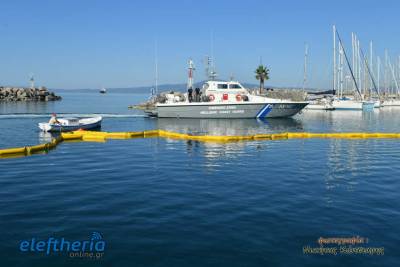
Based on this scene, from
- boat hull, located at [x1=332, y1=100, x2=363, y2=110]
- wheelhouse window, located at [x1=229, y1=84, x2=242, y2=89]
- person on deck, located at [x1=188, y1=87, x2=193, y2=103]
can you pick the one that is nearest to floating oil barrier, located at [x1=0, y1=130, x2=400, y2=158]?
wheelhouse window, located at [x1=229, y1=84, x2=242, y2=89]

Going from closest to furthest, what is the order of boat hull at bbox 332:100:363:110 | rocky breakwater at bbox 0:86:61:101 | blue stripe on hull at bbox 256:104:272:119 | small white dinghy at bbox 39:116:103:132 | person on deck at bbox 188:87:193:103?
small white dinghy at bbox 39:116:103:132, blue stripe on hull at bbox 256:104:272:119, person on deck at bbox 188:87:193:103, boat hull at bbox 332:100:363:110, rocky breakwater at bbox 0:86:61:101

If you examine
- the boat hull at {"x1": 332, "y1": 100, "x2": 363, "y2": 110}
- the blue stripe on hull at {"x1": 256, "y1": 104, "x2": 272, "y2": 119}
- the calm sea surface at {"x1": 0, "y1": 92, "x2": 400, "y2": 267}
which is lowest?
the calm sea surface at {"x1": 0, "y1": 92, "x2": 400, "y2": 267}

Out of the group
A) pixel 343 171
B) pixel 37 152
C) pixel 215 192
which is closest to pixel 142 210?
pixel 215 192

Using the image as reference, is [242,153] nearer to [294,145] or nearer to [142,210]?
[294,145]

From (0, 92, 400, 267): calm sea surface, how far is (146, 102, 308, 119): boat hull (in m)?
29.3

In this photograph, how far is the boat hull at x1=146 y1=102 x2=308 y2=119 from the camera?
5416 cm

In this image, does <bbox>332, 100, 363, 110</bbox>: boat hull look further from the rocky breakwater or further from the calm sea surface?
the rocky breakwater

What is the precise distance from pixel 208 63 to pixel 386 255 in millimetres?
51208

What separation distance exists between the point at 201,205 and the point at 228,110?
41.8 meters

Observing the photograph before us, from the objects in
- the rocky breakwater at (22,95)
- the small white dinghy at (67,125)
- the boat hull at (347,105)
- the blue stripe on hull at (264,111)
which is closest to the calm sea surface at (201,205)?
the small white dinghy at (67,125)

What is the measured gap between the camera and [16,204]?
13.2 metres

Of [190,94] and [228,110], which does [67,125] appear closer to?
[190,94]

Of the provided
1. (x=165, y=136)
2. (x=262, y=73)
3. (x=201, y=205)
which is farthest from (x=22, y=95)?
(x=201, y=205)

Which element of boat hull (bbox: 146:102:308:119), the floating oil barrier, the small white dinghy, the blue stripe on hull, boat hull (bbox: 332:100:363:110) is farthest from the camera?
boat hull (bbox: 332:100:363:110)
